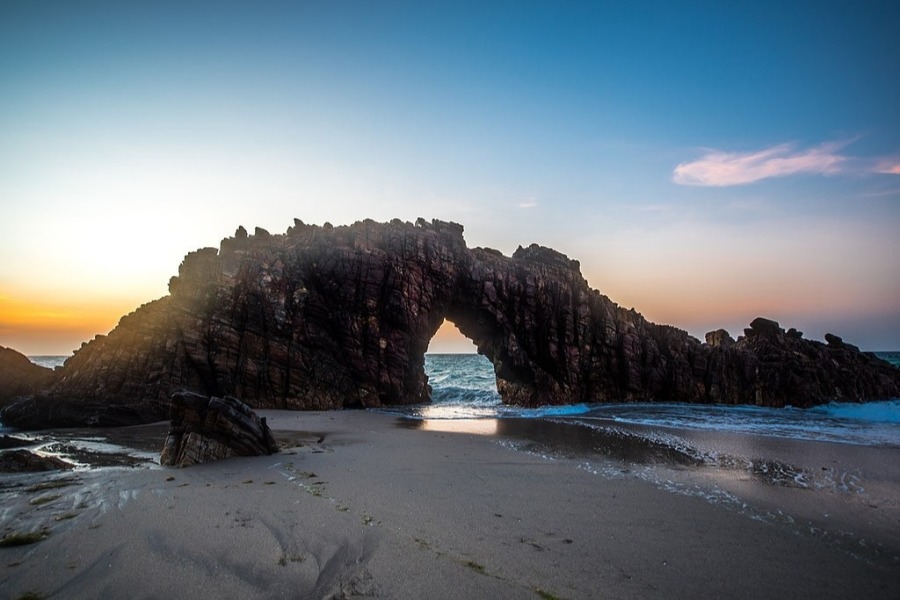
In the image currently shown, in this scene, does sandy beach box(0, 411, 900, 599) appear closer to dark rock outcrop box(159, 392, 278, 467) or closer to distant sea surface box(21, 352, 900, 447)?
dark rock outcrop box(159, 392, 278, 467)

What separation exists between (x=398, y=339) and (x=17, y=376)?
76.4 feet

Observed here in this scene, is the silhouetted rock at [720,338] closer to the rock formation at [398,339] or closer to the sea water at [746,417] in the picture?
the rock formation at [398,339]

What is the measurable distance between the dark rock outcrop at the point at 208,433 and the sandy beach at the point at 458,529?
71 cm

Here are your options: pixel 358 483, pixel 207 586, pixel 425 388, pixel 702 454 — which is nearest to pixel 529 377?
pixel 425 388

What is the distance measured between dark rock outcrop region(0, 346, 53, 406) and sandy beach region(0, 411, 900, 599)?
21.0m

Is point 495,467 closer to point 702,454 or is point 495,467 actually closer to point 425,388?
point 702,454

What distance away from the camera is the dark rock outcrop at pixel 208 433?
1177 cm

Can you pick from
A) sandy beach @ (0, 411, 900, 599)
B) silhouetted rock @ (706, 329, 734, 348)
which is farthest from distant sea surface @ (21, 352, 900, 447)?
silhouetted rock @ (706, 329, 734, 348)

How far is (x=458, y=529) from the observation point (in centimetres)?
710

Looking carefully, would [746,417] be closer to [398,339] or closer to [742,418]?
[742,418]

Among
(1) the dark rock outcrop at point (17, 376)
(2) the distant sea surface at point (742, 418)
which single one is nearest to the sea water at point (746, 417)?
(2) the distant sea surface at point (742, 418)

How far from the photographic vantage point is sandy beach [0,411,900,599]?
5.32 metres

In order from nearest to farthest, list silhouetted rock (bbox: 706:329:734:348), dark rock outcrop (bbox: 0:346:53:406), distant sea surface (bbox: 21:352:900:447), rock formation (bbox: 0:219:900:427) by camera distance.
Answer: distant sea surface (bbox: 21:352:900:447), dark rock outcrop (bbox: 0:346:53:406), rock formation (bbox: 0:219:900:427), silhouetted rock (bbox: 706:329:734:348)

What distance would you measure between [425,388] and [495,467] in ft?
85.3
